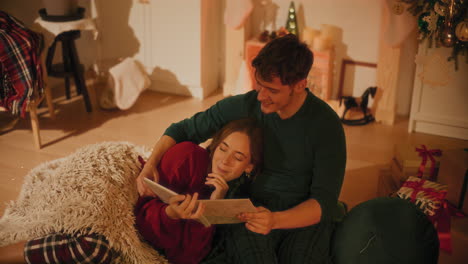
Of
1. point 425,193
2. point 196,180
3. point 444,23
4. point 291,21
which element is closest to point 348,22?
point 291,21

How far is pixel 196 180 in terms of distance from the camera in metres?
1.76

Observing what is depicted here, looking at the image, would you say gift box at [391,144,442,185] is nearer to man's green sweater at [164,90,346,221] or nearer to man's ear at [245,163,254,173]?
man's green sweater at [164,90,346,221]

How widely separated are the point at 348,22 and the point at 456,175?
176cm

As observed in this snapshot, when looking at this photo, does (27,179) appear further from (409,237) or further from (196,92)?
(196,92)

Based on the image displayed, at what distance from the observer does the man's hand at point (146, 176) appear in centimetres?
175

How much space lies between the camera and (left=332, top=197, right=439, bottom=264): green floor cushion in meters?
1.63

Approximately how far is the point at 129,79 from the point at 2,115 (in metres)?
0.89

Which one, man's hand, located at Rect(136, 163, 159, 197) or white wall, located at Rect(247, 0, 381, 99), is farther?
white wall, located at Rect(247, 0, 381, 99)

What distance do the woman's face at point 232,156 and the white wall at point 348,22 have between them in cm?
223

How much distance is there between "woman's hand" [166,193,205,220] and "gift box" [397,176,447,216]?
105 cm

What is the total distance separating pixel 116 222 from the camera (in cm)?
165

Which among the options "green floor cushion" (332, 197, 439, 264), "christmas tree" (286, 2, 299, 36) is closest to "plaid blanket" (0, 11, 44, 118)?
"christmas tree" (286, 2, 299, 36)

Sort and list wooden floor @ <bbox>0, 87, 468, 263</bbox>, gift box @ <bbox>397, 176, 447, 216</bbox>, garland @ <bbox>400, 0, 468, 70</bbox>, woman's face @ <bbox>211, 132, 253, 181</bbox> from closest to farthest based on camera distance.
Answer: woman's face @ <bbox>211, 132, 253, 181</bbox> → gift box @ <bbox>397, 176, 447, 216</bbox> → garland @ <bbox>400, 0, 468, 70</bbox> → wooden floor @ <bbox>0, 87, 468, 263</bbox>

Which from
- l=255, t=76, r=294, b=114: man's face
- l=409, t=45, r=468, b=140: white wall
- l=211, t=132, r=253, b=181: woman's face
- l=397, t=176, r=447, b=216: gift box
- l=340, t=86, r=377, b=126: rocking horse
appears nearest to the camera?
l=255, t=76, r=294, b=114: man's face
